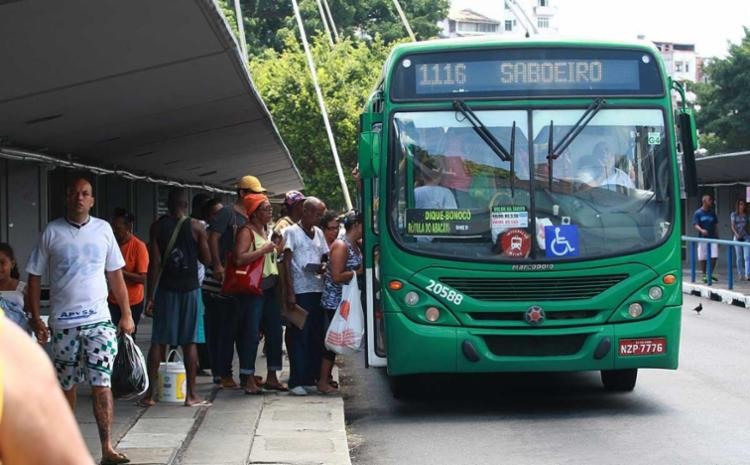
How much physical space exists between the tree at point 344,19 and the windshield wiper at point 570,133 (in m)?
58.1

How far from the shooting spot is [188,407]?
33.1 ft

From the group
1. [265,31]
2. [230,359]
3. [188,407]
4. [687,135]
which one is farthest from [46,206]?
[265,31]

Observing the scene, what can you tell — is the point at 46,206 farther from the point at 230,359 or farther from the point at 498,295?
the point at 498,295

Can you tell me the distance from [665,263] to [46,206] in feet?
27.2

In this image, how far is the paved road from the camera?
8.42m

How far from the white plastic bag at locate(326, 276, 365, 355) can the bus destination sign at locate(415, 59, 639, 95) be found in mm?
1844

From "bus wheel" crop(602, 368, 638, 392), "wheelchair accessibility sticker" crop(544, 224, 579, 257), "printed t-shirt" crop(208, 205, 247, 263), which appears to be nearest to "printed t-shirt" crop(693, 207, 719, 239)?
"bus wheel" crop(602, 368, 638, 392)

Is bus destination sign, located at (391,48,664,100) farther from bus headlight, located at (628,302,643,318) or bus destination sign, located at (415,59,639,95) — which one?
bus headlight, located at (628,302,643,318)

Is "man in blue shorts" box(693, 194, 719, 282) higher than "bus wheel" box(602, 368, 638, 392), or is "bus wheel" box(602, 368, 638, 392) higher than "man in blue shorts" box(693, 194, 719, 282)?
"man in blue shorts" box(693, 194, 719, 282)

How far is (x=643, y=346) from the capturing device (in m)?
10.1

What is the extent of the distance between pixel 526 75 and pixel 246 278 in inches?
111

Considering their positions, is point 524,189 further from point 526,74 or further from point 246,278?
point 246,278

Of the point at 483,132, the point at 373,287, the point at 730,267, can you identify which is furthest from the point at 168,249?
the point at 730,267

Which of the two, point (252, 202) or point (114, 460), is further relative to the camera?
point (252, 202)
